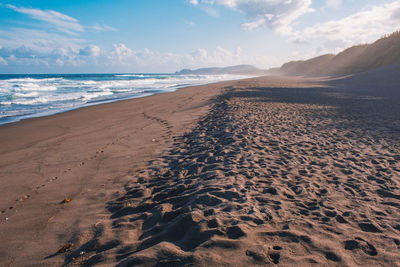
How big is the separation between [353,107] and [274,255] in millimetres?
10577

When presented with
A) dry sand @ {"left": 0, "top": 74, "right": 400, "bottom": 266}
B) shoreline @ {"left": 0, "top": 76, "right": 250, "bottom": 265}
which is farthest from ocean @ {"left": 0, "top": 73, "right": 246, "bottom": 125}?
dry sand @ {"left": 0, "top": 74, "right": 400, "bottom": 266}

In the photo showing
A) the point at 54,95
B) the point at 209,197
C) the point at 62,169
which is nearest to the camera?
the point at 209,197

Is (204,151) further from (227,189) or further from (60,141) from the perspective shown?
(60,141)

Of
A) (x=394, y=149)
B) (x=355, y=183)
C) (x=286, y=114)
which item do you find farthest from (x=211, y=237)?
(x=286, y=114)

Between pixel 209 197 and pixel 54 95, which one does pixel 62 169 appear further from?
pixel 54 95

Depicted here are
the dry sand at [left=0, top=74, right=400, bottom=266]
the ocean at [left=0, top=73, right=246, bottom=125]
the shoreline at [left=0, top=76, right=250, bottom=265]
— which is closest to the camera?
the dry sand at [left=0, top=74, right=400, bottom=266]

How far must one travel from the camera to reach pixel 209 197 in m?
3.09

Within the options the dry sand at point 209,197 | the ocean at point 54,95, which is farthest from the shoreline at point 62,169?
the ocean at point 54,95

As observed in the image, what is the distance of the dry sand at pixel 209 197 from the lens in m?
2.16

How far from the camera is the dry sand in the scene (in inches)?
85.1

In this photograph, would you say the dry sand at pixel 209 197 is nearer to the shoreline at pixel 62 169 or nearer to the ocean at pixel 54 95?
the shoreline at pixel 62 169

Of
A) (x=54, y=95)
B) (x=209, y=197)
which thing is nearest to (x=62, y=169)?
(x=209, y=197)

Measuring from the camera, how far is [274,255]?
202 centimetres

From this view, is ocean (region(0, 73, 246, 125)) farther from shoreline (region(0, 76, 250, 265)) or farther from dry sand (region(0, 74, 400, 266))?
dry sand (region(0, 74, 400, 266))
